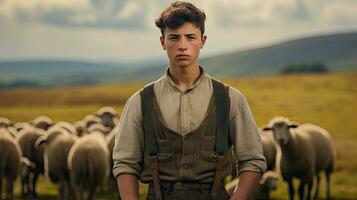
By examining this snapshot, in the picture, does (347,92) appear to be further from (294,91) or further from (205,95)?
(205,95)

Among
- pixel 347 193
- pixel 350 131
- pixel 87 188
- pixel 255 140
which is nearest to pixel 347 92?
pixel 350 131

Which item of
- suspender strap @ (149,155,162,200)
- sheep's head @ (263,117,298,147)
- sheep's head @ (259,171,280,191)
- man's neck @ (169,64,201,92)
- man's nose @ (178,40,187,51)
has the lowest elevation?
sheep's head @ (259,171,280,191)

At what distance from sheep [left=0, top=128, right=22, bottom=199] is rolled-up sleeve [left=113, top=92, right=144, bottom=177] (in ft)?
45.7

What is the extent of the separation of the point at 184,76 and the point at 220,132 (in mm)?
413

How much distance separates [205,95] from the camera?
14.6 feet

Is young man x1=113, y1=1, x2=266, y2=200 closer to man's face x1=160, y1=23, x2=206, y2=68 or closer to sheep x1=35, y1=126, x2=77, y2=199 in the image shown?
man's face x1=160, y1=23, x2=206, y2=68

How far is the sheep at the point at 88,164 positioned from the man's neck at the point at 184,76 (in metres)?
12.5

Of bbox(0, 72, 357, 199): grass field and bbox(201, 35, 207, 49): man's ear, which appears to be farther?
bbox(0, 72, 357, 199): grass field

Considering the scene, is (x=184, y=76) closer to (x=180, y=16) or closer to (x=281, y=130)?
(x=180, y=16)

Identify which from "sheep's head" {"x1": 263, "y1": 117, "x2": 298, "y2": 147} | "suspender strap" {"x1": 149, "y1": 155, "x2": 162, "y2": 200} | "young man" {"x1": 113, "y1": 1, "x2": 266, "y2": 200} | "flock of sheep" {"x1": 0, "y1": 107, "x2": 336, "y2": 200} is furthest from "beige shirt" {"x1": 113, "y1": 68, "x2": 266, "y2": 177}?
"sheep's head" {"x1": 263, "y1": 117, "x2": 298, "y2": 147}

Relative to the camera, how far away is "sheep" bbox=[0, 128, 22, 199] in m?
17.9

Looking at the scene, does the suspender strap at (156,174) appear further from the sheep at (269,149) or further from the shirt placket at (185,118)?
the sheep at (269,149)

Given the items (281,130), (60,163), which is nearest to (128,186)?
(281,130)

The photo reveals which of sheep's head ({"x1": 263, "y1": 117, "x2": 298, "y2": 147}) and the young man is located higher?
the young man
